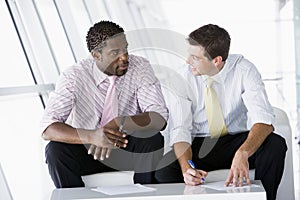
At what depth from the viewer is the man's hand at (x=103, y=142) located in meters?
2.39

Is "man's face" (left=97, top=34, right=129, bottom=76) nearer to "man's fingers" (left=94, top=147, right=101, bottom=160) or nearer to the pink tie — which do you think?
the pink tie

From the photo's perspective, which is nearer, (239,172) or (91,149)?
(239,172)

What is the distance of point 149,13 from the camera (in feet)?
32.8

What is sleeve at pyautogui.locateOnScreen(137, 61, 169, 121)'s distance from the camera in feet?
8.46

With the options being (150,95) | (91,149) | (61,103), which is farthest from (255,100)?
(61,103)

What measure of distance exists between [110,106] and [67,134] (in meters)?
0.27

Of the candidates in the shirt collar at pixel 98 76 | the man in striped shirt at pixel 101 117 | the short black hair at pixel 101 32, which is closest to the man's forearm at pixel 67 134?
the man in striped shirt at pixel 101 117

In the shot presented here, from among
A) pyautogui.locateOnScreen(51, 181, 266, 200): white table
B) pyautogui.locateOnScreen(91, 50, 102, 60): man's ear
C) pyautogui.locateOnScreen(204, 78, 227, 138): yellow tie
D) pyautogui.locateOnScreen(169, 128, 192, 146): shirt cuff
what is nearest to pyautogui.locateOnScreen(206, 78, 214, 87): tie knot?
pyautogui.locateOnScreen(204, 78, 227, 138): yellow tie

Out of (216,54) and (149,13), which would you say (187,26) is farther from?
(216,54)

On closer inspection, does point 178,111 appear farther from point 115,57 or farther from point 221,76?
point 115,57

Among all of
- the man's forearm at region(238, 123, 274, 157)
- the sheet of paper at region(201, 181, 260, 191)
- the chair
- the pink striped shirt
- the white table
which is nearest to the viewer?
the white table

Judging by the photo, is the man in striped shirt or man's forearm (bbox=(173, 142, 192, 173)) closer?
man's forearm (bbox=(173, 142, 192, 173))

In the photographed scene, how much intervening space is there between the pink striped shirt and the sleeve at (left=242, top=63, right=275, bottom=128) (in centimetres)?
35

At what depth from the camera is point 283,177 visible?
2.57 meters
